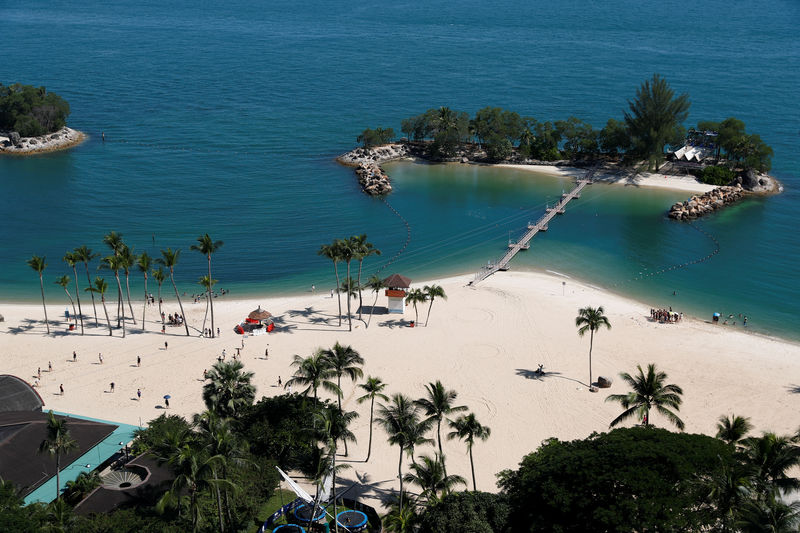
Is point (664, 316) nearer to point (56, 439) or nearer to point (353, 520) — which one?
point (353, 520)

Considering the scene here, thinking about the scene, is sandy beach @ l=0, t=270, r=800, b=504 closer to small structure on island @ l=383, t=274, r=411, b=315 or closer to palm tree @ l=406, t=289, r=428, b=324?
small structure on island @ l=383, t=274, r=411, b=315

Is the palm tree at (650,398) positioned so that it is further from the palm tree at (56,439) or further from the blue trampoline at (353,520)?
the palm tree at (56,439)

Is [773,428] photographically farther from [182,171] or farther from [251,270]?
[182,171]

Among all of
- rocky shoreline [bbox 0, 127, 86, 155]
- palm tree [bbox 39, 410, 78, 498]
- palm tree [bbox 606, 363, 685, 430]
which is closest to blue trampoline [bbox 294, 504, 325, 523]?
palm tree [bbox 39, 410, 78, 498]

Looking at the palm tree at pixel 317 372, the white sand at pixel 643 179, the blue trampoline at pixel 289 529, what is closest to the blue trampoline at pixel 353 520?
the blue trampoline at pixel 289 529

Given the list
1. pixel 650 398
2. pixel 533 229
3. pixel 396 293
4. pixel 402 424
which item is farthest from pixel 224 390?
pixel 533 229

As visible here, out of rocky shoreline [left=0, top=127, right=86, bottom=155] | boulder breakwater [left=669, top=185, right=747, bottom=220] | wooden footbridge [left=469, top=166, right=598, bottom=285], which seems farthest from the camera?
rocky shoreline [left=0, top=127, right=86, bottom=155]

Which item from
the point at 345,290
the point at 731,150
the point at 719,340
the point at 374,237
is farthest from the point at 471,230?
the point at 731,150

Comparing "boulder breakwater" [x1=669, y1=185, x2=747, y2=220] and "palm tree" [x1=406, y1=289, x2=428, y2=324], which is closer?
"palm tree" [x1=406, y1=289, x2=428, y2=324]
